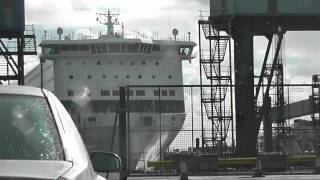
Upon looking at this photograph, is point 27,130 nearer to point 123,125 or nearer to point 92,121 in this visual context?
point 123,125

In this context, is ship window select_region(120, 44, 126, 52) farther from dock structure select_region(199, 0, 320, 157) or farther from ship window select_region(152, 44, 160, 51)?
dock structure select_region(199, 0, 320, 157)

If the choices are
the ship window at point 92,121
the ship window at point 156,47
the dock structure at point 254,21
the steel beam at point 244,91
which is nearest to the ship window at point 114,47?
the ship window at point 156,47

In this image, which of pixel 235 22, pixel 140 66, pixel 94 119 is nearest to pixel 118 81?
pixel 140 66

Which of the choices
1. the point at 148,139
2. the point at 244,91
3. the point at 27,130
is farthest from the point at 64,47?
the point at 27,130

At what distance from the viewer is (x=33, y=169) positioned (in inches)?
121

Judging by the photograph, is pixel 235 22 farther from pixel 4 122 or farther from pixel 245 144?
pixel 4 122

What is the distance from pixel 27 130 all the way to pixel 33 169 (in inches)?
22.6

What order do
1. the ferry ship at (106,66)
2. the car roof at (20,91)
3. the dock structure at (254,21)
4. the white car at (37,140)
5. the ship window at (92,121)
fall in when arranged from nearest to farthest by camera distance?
1. the white car at (37,140)
2. the car roof at (20,91)
3. the dock structure at (254,21)
4. the ship window at (92,121)
5. the ferry ship at (106,66)

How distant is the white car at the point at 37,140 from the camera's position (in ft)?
10.2

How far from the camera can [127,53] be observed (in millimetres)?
45344

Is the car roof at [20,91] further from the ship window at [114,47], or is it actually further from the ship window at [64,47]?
the ship window at [64,47]

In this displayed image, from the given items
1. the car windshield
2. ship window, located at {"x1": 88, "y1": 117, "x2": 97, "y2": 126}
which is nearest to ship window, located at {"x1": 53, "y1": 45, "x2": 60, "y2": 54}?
ship window, located at {"x1": 88, "y1": 117, "x2": 97, "y2": 126}

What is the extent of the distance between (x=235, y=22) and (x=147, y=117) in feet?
35.5

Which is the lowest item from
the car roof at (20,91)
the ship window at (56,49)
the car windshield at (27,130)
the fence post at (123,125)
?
the fence post at (123,125)
